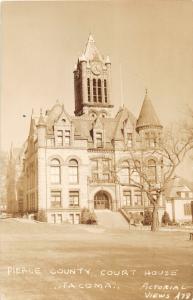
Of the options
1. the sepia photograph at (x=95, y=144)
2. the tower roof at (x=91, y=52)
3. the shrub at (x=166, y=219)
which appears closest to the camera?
the sepia photograph at (x=95, y=144)

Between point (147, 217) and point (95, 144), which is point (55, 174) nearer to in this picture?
point (95, 144)

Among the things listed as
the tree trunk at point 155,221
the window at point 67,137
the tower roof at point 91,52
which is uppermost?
the tower roof at point 91,52

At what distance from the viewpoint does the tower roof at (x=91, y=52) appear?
20.0ft

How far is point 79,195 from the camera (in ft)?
21.9

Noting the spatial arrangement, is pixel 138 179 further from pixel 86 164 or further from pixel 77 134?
pixel 77 134

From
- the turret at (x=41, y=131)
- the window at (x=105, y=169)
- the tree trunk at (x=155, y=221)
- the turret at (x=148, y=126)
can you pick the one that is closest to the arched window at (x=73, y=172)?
the window at (x=105, y=169)

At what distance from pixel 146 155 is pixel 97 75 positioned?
1.56 meters

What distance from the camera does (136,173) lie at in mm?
6570

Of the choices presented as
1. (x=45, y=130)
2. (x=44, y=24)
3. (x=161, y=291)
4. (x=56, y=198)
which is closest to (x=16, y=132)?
(x=45, y=130)

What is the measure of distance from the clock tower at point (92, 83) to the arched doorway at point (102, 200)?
1310 millimetres

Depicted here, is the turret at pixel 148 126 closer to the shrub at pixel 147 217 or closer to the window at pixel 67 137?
the shrub at pixel 147 217

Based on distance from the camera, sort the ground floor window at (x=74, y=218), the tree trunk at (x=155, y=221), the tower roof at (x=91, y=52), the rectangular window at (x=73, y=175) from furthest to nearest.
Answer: the rectangular window at (x=73, y=175), the ground floor window at (x=74, y=218), the tree trunk at (x=155, y=221), the tower roof at (x=91, y=52)

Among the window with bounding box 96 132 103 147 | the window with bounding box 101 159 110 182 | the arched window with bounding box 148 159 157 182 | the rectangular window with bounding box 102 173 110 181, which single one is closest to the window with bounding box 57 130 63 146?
the window with bounding box 96 132 103 147

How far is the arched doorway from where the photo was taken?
6386mm
